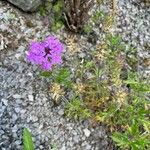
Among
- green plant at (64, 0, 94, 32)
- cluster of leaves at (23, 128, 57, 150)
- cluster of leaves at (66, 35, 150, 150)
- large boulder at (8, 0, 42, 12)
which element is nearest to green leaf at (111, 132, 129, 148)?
cluster of leaves at (66, 35, 150, 150)

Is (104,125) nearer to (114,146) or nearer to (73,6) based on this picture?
(114,146)

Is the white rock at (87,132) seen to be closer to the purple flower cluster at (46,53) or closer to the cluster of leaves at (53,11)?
the purple flower cluster at (46,53)

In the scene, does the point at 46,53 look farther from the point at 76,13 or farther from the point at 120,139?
the point at 120,139

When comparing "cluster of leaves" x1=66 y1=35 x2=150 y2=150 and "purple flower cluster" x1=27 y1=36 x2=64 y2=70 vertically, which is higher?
"purple flower cluster" x1=27 y1=36 x2=64 y2=70

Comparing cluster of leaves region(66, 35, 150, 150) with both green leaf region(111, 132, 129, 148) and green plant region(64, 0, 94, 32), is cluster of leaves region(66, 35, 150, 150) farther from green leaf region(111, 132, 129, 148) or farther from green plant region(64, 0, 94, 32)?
green plant region(64, 0, 94, 32)

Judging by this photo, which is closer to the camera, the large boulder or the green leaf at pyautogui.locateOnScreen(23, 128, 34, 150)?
the green leaf at pyautogui.locateOnScreen(23, 128, 34, 150)

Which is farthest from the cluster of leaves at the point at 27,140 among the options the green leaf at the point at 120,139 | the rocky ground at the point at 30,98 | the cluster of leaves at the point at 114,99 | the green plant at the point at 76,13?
the green plant at the point at 76,13
